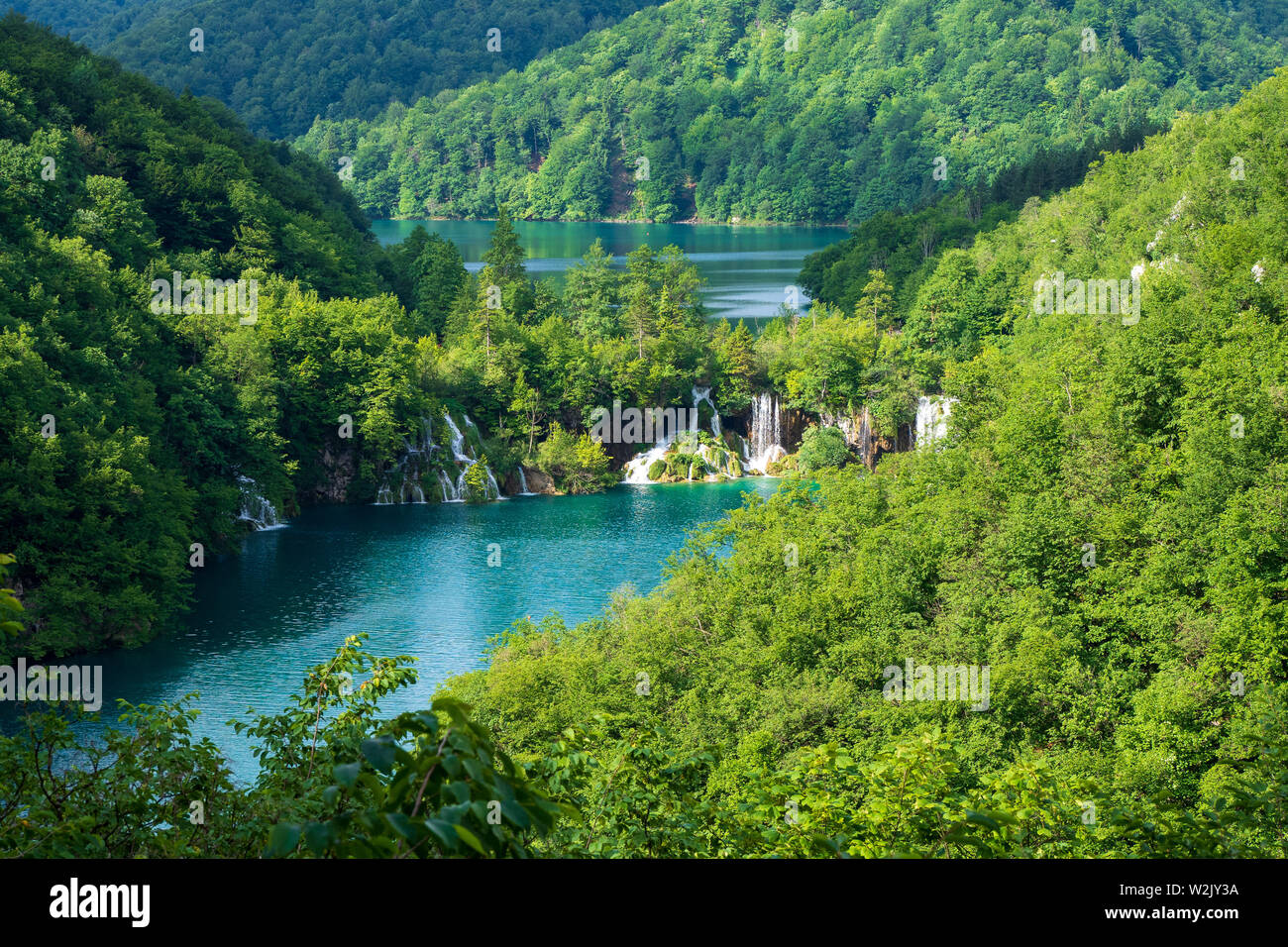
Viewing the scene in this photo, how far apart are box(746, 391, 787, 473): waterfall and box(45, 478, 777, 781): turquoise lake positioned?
716 cm

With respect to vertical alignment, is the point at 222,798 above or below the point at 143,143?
below

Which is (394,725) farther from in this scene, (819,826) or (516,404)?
(516,404)

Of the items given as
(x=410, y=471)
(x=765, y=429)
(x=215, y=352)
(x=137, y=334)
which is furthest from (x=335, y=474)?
(x=765, y=429)

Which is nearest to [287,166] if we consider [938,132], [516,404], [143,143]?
[143,143]

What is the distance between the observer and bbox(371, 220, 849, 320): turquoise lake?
4134 inches

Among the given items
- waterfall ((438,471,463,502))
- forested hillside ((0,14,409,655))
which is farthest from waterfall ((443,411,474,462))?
forested hillside ((0,14,409,655))

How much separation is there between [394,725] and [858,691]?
24.3 metres

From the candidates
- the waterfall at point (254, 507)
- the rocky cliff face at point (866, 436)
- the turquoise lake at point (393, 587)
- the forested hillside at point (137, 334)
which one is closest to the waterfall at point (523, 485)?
the turquoise lake at point (393, 587)

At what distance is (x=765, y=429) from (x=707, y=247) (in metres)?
79.4

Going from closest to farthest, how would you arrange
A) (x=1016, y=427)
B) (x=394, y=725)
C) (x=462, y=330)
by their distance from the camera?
(x=394, y=725)
(x=1016, y=427)
(x=462, y=330)

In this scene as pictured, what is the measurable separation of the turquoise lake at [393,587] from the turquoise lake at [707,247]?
3626cm

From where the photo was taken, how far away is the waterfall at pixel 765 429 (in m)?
73.5

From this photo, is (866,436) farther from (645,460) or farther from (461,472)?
(461,472)

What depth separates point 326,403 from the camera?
2505 inches
